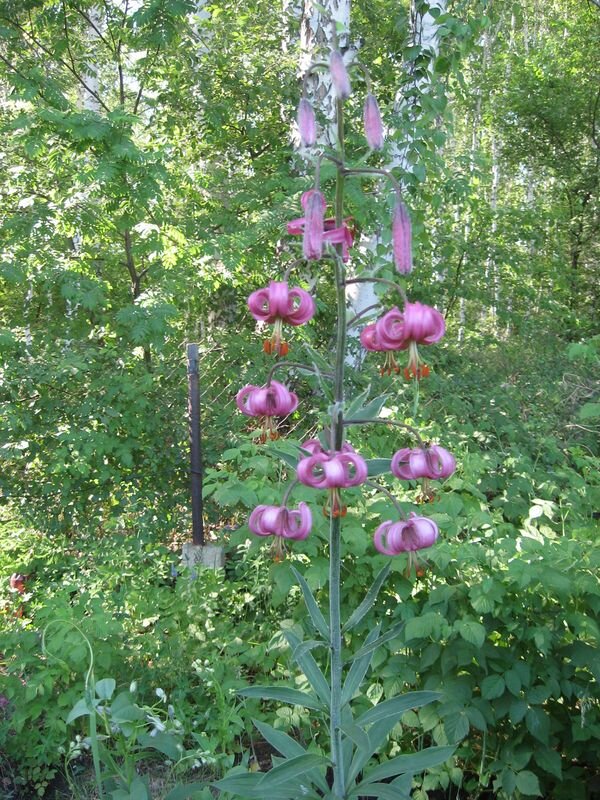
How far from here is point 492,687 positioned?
1.75m

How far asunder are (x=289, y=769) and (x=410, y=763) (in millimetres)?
287

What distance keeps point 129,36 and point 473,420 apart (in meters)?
2.80

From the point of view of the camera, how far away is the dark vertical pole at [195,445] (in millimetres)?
3012

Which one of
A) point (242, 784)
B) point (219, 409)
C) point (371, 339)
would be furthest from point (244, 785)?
point (219, 409)

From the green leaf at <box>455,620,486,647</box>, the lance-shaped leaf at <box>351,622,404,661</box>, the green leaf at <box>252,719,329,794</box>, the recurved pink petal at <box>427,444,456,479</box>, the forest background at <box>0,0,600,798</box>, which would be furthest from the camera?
the forest background at <box>0,0,600,798</box>

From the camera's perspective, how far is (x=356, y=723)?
135 centimetres

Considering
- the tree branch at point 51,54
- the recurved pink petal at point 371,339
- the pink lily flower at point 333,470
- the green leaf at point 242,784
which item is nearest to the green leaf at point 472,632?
the green leaf at point 242,784

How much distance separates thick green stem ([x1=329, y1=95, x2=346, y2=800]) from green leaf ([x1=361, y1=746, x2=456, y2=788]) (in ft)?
0.25

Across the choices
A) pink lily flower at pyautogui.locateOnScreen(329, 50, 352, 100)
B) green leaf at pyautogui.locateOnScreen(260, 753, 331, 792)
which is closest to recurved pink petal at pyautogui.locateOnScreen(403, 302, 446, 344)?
pink lily flower at pyautogui.locateOnScreen(329, 50, 352, 100)

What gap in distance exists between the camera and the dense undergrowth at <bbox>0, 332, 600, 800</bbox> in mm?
1765

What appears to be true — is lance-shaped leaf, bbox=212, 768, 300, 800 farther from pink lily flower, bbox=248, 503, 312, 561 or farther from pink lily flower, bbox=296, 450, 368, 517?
pink lily flower, bbox=296, 450, 368, 517

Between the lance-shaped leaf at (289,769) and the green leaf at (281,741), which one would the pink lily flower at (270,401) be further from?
the green leaf at (281,741)

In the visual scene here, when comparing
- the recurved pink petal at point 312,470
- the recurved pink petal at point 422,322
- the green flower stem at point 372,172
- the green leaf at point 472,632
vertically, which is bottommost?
the green leaf at point 472,632

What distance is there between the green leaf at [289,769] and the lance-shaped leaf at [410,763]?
6.4 inches
